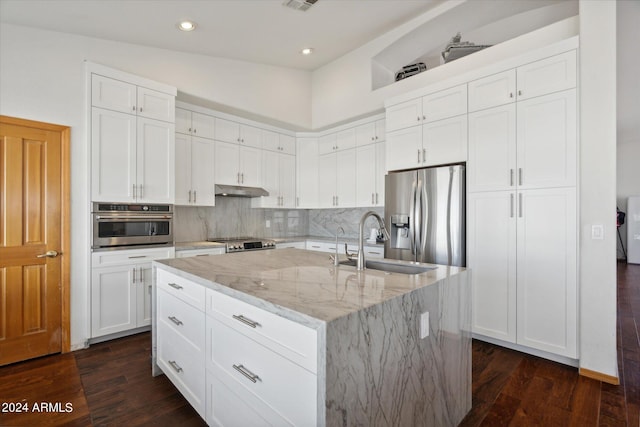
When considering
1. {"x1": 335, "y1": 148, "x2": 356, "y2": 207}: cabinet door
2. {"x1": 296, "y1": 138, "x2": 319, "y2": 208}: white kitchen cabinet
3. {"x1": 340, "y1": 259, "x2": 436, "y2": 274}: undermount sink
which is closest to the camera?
{"x1": 340, "y1": 259, "x2": 436, "y2": 274}: undermount sink

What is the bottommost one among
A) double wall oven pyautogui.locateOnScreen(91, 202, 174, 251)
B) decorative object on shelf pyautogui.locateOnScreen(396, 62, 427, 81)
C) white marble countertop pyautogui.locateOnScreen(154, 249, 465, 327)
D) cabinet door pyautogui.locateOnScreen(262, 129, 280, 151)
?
white marble countertop pyautogui.locateOnScreen(154, 249, 465, 327)

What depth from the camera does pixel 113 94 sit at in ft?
10.2

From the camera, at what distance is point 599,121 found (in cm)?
237

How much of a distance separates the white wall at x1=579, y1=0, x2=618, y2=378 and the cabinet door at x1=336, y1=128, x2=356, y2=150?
106 inches

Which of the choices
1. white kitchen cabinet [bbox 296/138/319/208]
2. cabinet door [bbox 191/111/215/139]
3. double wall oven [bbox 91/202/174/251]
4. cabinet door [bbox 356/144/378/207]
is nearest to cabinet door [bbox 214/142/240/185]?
cabinet door [bbox 191/111/215/139]

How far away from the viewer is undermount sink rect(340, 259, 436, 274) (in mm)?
1995

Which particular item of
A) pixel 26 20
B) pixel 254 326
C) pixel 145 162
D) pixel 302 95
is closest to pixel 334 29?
pixel 302 95

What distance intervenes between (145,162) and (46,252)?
1181mm

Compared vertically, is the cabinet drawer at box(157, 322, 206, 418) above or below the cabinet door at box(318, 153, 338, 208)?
below

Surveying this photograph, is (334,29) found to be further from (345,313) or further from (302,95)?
(345,313)

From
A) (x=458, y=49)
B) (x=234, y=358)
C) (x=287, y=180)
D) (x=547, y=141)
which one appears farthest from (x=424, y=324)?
(x=287, y=180)

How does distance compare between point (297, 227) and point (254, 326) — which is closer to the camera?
point (254, 326)

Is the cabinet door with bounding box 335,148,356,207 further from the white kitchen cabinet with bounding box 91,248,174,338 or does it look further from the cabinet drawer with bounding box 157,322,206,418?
the cabinet drawer with bounding box 157,322,206,418

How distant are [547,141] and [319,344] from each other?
2.70 meters
